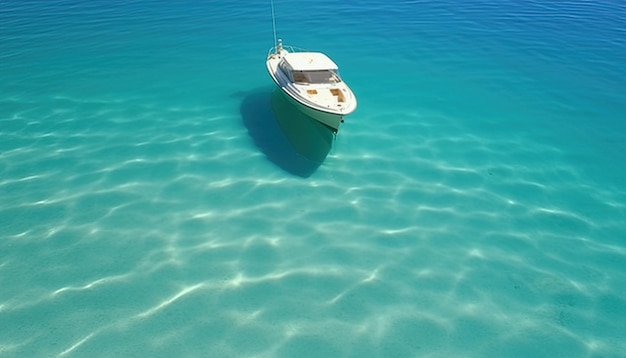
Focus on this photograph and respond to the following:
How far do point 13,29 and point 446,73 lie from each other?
84.5ft

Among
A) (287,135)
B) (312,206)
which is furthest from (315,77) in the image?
(312,206)

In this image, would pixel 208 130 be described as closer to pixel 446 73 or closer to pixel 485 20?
pixel 446 73

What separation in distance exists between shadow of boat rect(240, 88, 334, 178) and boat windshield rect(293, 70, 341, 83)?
4.17 ft

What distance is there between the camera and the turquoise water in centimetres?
891

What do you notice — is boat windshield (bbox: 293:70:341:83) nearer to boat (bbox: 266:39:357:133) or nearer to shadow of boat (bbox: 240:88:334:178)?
boat (bbox: 266:39:357:133)

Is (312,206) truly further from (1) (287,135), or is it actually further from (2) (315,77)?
(2) (315,77)

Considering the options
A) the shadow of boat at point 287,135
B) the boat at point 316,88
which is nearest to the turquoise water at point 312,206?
the shadow of boat at point 287,135

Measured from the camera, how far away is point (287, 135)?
50.0ft

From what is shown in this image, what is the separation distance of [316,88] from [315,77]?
529 millimetres

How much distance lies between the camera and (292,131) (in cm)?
1543

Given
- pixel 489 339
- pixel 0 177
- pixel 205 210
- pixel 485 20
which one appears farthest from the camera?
pixel 485 20

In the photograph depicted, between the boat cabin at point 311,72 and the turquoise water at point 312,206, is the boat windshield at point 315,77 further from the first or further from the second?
the turquoise water at point 312,206

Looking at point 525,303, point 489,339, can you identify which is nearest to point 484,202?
point 525,303

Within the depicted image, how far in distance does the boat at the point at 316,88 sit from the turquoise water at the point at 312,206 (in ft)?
4.94
